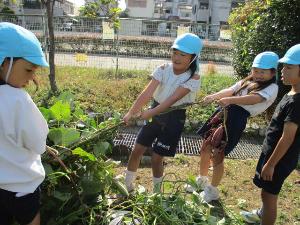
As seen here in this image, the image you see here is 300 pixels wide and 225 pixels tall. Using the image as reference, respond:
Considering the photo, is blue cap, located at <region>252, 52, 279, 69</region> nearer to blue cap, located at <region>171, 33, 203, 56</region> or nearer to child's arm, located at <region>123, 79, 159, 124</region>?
blue cap, located at <region>171, 33, 203, 56</region>

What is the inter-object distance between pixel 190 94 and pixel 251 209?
4.12 feet

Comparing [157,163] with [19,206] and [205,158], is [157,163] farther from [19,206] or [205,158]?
[19,206]

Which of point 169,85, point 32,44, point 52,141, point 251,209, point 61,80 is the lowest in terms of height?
point 251,209

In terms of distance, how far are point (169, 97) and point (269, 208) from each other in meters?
1.15

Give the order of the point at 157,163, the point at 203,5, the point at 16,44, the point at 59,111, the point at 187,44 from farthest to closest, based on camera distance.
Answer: the point at 203,5, the point at 157,163, the point at 187,44, the point at 59,111, the point at 16,44

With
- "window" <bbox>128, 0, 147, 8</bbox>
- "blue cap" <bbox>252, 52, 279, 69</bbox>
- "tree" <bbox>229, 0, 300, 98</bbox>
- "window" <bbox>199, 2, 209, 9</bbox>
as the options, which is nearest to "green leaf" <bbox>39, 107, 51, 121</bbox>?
"blue cap" <bbox>252, 52, 279, 69</bbox>

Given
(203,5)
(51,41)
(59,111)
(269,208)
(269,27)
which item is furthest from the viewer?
(203,5)

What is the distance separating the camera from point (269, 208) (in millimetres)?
2797

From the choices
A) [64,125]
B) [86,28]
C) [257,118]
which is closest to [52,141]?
[64,125]

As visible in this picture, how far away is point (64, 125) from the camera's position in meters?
2.45

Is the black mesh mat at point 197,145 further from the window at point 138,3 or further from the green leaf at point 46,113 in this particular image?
the window at point 138,3

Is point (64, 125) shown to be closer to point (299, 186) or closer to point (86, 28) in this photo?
point (299, 186)

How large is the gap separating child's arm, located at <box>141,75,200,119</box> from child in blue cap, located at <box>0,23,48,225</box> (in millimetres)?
1226

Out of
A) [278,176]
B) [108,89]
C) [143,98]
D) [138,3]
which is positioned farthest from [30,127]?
[138,3]
